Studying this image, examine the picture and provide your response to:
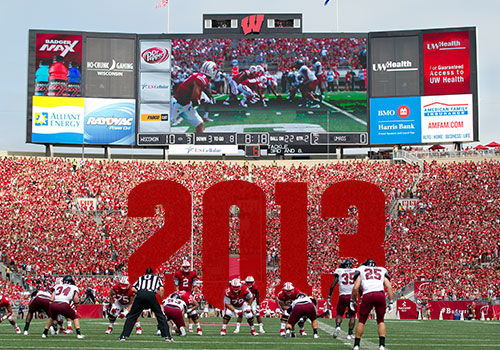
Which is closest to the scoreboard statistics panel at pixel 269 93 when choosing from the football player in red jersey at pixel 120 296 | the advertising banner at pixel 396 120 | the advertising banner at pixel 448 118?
the advertising banner at pixel 396 120

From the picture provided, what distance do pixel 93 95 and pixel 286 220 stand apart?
23792 mm

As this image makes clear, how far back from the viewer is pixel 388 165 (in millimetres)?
46094

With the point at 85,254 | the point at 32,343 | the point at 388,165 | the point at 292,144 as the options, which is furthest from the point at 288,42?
the point at 32,343

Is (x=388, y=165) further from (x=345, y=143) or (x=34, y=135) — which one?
(x=34, y=135)

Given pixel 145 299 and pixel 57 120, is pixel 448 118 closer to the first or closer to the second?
pixel 57 120

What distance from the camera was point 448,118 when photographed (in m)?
45.4

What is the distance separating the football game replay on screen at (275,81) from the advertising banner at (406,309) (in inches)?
689

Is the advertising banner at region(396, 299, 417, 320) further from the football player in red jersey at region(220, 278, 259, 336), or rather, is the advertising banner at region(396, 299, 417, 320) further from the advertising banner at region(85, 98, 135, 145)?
the advertising banner at region(85, 98, 135, 145)

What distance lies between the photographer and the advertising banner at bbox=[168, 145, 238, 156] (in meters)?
45.8

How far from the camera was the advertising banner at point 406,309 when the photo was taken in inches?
1189

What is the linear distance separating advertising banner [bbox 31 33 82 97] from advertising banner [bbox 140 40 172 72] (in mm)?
3946

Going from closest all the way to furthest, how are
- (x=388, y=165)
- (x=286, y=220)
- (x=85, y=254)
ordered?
(x=286, y=220) < (x=85, y=254) < (x=388, y=165)

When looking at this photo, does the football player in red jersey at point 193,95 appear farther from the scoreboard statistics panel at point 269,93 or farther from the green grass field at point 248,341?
the green grass field at point 248,341

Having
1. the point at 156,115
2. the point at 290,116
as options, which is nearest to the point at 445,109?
the point at 290,116
